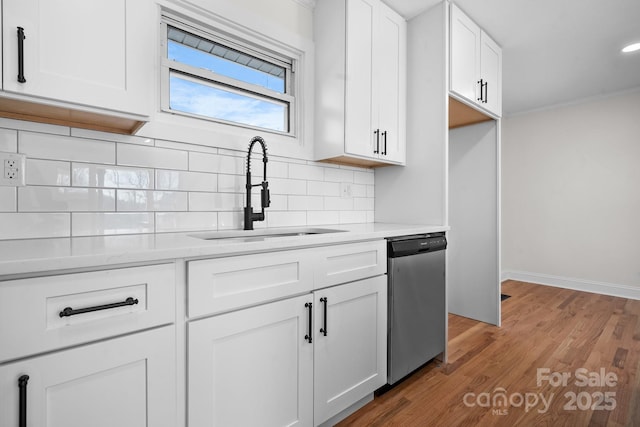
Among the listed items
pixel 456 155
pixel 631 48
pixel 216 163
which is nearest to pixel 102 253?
pixel 216 163

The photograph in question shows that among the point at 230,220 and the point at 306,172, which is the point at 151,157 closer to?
the point at 230,220

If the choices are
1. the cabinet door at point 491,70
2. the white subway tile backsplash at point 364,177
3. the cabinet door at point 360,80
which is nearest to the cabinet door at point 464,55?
the cabinet door at point 491,70

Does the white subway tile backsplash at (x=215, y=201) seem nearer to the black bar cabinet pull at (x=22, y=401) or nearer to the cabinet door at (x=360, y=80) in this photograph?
the cabinet door at (x=360, y=80)

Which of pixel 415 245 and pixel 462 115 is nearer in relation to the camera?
pixel 415 245

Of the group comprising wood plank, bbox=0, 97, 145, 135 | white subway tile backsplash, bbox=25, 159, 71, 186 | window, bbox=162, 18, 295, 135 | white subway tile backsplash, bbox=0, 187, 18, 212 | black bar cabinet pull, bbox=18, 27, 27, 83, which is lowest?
white subway tile backsplash, bbox=0, 187, 18, 212

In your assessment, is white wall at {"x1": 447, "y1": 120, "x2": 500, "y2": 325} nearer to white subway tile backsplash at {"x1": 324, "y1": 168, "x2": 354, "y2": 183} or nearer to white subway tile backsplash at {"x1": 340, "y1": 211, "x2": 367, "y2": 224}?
white subway tile backsplash at {"x1": 340, "y1": 211, "x2": 367, "y2": 224}

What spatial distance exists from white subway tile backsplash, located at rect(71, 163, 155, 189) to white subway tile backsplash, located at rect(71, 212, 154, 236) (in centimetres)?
13

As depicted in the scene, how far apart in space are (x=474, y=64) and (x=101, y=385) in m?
2.94

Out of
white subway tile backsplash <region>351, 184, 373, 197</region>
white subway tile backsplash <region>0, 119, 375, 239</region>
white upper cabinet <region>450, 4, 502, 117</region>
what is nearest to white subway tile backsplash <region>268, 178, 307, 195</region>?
white subway tile backsplash <region>0, 119, 375, 239</region>

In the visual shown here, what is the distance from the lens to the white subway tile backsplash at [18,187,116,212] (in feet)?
4.03

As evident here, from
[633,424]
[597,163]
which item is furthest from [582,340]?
[597,163]

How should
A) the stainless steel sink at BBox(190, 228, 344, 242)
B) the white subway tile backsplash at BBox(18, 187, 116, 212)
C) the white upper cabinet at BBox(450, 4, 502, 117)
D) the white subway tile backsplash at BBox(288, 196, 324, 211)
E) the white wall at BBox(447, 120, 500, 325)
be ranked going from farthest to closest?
the white wall at BBox(447, 120, 500, 325), the white upper cabinet at BBox(450, 4, 502, 117), the white subway tile backsplash at BBox(288, 196, 324, 211), the stainless steel sink at BBox(190, 228, 344, 242), the white subway tile backsplash at BBox(18, 187, 116, 212)

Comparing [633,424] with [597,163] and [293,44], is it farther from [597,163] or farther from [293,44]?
[597,163]

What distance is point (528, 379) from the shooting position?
1.98 m
